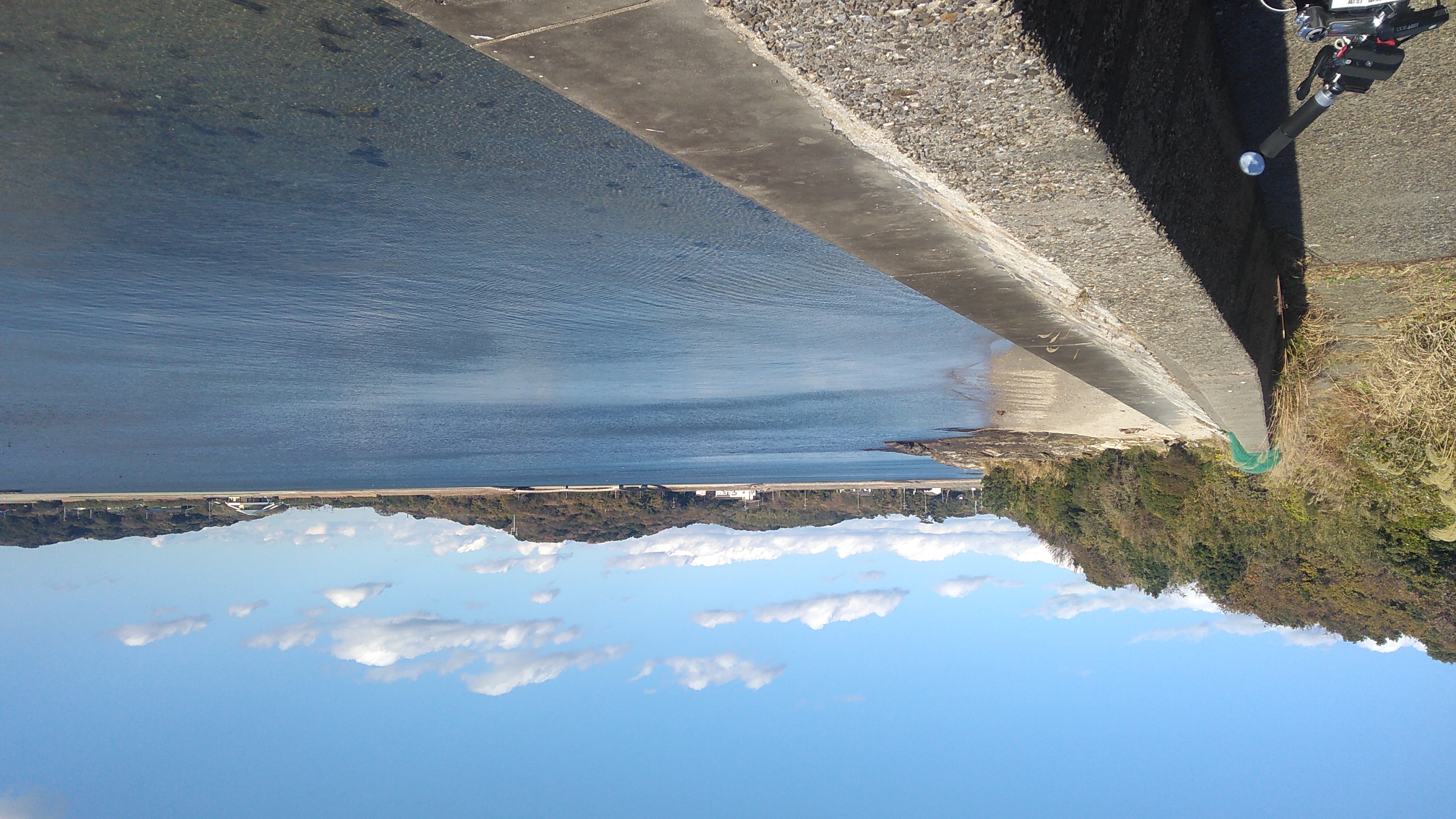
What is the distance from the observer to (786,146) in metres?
3.06

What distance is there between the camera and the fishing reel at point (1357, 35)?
9.18 ft

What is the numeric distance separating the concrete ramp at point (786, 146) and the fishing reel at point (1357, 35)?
106 centimetres

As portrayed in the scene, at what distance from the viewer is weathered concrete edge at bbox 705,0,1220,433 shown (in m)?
2.52

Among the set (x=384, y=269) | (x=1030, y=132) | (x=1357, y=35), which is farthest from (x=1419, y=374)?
(x=384, y=269)

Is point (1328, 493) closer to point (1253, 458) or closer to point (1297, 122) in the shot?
point (1253, 458)

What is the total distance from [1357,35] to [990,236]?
143 cm

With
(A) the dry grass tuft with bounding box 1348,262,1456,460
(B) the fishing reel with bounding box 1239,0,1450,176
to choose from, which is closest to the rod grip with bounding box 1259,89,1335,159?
(B) the fishing reel with bounding box 1239,0,1450,176

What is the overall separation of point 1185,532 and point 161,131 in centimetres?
1281

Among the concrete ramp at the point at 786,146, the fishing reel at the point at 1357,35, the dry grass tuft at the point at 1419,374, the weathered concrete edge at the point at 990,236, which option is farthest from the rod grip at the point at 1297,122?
the dry grass tuft at the point at 1419,374

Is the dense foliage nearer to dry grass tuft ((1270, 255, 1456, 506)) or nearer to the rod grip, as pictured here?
dry grass tuft ((1270, 255, 1456, 506))

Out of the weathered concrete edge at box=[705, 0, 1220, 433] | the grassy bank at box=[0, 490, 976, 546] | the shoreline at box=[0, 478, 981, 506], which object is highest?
the weathered concrete edge at box=[705, 0, 1220, 433]

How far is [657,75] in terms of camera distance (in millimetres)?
2627

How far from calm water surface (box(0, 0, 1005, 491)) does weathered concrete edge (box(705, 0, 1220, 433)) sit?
4.33m

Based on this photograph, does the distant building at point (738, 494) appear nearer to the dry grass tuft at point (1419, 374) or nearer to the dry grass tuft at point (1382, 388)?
the dry grass tuft at point (1382, 388)
